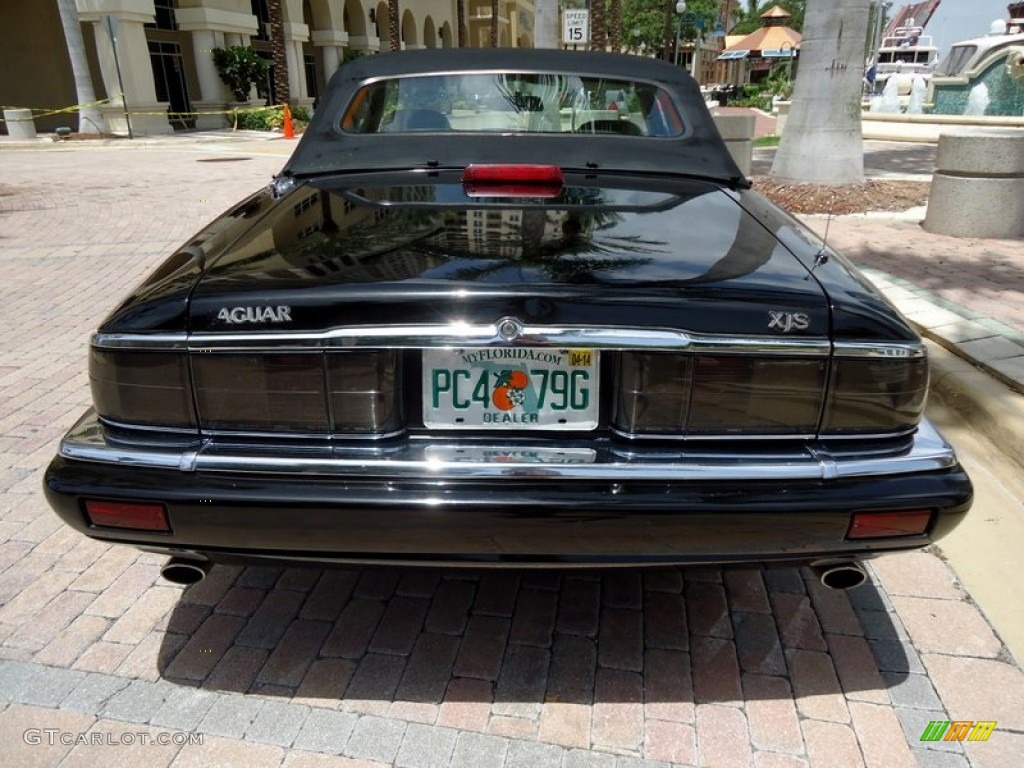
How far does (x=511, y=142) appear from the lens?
10.2 ft

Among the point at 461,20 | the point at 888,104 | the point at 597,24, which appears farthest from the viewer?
the point at 461,20

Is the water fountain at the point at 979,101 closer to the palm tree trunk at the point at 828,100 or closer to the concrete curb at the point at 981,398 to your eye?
the palm tree trunk at the point at 828,100

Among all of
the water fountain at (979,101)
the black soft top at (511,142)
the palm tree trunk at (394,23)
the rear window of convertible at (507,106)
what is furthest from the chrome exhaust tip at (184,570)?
the palm tree trunk at (394,23)

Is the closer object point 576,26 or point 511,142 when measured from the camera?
point 511,142

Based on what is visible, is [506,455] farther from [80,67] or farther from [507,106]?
[80,67]

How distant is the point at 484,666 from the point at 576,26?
18.0 meters

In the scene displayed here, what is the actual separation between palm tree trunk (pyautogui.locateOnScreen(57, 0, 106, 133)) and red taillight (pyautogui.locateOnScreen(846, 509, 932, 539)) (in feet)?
79.9

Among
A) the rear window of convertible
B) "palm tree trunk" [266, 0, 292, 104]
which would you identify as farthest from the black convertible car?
"palm tree trunk" [266, 0, 292, 104]

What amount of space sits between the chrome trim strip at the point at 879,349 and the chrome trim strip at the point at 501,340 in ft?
0.12

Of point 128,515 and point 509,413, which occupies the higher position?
point 509,413

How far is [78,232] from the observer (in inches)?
349

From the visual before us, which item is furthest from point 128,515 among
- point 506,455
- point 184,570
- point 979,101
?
point 979,101

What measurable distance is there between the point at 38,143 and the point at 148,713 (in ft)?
76.0

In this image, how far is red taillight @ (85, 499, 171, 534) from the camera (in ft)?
6.39
